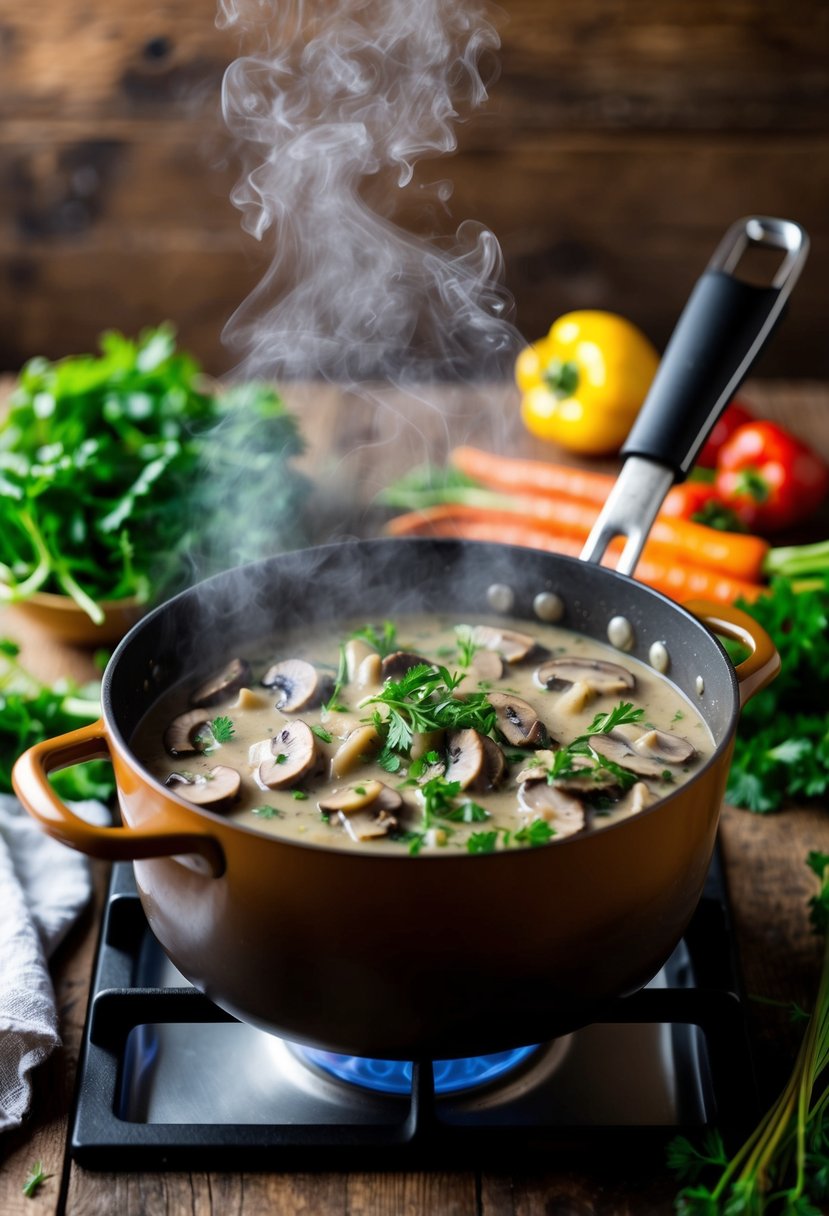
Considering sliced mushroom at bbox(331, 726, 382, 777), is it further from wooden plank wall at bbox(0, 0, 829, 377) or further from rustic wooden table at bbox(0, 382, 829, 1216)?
wooden plank wall at bbox(0, 0, 829, 377)

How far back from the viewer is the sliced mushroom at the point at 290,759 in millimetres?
1774

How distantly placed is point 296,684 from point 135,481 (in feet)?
3.27

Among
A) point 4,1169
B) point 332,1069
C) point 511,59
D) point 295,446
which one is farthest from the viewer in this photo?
point 511,59

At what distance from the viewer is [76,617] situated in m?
2.73

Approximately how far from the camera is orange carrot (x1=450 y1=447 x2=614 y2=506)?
3.30 metres

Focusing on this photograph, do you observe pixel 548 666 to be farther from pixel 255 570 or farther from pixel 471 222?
pixel 471 222

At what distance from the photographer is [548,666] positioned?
83.8 inches

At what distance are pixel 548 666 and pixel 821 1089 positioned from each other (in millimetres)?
772

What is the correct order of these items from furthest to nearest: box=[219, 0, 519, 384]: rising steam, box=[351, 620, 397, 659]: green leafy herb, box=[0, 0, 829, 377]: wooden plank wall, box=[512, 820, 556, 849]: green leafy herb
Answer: box=[0, 0, 829, 377]: wooden plank wall
box=[219, 0, 519, 384]: rising steam
box=[351, 620, 397, 659]: green leafy herb
box=[512, 820, 556, 849]: green leafy herb

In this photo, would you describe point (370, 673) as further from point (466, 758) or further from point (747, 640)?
point (747, 640)

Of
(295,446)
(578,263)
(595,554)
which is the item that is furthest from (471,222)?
(595,554)

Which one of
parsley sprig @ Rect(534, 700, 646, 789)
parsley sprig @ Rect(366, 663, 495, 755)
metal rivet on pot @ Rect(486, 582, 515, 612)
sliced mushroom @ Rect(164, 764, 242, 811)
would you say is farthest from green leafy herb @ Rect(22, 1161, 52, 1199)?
metal rivet on pot @ Rect(486, 582, 515, 612)

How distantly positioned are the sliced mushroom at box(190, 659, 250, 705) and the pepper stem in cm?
188

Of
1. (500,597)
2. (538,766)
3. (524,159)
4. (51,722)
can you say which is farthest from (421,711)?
(524,159)
